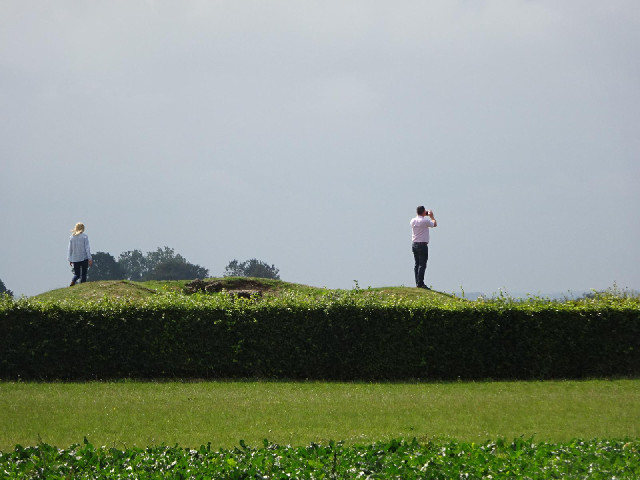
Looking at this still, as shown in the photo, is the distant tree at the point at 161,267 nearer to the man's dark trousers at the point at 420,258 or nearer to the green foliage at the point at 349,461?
the man's dark trousers at the point at 420,258

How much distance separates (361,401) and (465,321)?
462 cm

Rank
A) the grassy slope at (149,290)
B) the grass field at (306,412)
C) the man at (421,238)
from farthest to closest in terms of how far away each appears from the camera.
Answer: the man at (421,238)
the grassy slope at (149,290)
the grass field at (306,412)

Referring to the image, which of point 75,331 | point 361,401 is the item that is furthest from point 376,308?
point 75,331

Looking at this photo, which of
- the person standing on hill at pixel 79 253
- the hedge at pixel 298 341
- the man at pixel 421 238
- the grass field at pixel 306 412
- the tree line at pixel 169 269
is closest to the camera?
the grass field at pixel 306 412

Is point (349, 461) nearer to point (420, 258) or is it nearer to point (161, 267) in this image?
point (420, 258)

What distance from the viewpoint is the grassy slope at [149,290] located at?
21672 millimetres

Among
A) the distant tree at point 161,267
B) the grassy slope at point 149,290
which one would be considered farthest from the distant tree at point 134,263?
the grassy slope at point 149,290

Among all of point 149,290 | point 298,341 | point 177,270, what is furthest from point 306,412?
point 177,270

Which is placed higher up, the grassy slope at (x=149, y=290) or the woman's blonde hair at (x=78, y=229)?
the woman's blonde hair at (x=78, y=229)

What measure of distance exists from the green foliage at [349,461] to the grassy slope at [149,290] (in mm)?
11573

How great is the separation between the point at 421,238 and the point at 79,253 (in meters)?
12.0

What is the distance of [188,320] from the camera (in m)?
16.3

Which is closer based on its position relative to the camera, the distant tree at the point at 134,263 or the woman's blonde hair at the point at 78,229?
the woman's blonde hair at the point at 78,229

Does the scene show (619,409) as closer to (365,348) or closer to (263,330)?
(365,348)
